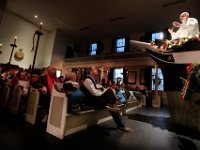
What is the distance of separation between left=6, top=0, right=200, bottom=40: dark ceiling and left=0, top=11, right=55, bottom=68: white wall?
1.62 feet

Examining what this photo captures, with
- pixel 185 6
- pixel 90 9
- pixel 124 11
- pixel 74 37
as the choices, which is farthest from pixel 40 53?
pixel 185 6

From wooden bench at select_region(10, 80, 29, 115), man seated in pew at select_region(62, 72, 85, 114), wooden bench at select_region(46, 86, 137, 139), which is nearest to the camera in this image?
wooden bench at select_region(46, 86, 137, 139)

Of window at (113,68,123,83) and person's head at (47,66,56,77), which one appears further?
window at (113,68,123,83)

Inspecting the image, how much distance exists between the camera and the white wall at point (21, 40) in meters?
8.77

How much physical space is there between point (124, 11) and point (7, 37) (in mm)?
7737

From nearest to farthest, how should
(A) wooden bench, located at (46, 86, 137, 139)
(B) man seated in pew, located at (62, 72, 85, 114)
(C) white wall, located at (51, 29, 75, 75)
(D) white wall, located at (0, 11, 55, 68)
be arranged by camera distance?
(A) wooden bench, located at (46, 86, 137, 139)
(B) man seated in pew, located at (62, 72, 85, 114)
(D) white wall, located at (0, 11, 55, 68)
(C) white wall, located at (51, 29, 75, 75)

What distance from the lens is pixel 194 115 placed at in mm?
2814

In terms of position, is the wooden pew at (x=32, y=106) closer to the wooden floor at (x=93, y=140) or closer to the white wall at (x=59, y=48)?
the wooden floor at (x=93, y=140)

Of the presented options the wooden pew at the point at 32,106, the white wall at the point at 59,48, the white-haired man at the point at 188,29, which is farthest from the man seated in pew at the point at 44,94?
the white wall at the point at 59,48

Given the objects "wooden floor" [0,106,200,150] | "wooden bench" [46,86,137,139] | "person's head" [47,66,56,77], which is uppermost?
"person's head" [47,66,56,77]

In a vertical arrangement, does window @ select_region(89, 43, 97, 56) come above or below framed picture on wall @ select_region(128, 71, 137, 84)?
above

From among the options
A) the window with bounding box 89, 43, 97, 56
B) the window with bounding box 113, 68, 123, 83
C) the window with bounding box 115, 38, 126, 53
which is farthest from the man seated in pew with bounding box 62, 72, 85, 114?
the window with bounding box 89, 43, 97, 56

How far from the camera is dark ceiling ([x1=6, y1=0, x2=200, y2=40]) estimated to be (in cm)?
730

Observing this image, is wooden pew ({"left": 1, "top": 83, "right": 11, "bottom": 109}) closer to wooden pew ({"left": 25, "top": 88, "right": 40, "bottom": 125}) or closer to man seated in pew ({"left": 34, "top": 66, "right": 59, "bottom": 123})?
wooden pew ({"left": 25, "top": 88, "right": 40, "bottom": 125})
